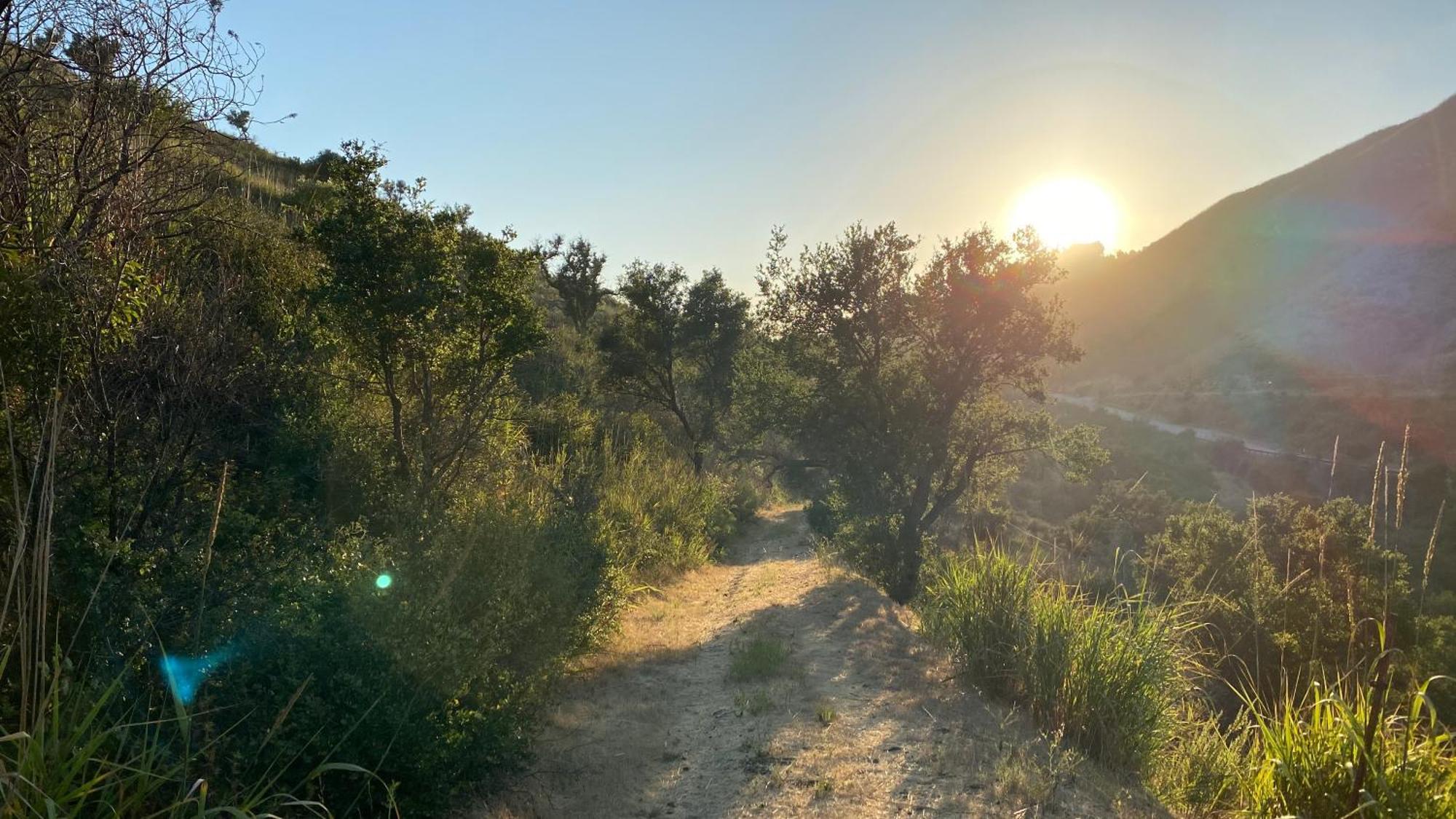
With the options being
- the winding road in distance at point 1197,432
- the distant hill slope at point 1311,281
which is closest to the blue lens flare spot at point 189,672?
the winding road in distance at point 1197,432

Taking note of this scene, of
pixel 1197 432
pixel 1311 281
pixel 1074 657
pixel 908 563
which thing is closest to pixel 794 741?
pixel 1074 657

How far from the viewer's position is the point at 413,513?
20.8 ft

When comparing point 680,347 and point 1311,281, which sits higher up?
point 1311,281

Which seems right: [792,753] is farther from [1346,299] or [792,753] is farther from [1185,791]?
[1346,299]

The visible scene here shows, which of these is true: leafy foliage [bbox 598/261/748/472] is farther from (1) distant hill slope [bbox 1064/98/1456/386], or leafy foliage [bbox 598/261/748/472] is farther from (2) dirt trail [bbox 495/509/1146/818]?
(1) distant hill slope [bbox 1064/98/1456/386]

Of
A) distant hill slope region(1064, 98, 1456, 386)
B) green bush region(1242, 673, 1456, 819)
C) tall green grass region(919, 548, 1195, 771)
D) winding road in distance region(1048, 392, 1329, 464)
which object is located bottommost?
winding road in distance region(1048, 392, 1329, 464)

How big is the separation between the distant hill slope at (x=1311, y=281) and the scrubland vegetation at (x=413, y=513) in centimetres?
4995

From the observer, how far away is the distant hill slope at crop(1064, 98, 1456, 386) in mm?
51531

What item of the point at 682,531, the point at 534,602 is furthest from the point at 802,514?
the point at 534,602

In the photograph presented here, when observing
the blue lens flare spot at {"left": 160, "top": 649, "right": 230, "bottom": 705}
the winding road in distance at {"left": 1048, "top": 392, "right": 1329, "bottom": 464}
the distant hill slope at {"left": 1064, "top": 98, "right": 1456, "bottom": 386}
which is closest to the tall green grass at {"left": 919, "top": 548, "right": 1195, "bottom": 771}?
the blue lens flare spot at {"left": 160, "top": 649, "right": 230, "bottom": 705}

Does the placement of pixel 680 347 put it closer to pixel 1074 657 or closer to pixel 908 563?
pixel 908 563

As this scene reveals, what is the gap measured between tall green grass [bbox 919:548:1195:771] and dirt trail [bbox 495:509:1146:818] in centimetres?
33

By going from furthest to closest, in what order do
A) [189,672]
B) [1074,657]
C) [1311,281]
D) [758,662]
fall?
[1311,281]
[758,662]
[1074,657]
[189,672]

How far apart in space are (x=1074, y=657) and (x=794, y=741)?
237 cm
